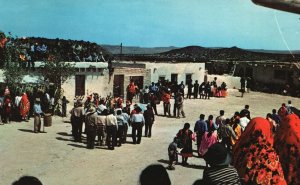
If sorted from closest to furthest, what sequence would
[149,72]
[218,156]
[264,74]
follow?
[218,156] < [149,72] < [264,74]

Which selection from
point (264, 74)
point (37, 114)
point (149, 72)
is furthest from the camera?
point (264, 74)

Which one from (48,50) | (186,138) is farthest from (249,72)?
(186,138)

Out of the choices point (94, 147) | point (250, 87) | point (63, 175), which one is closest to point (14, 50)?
point (94, 147)

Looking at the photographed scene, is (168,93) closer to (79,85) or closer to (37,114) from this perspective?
(79,85)

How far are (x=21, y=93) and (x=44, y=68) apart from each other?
7.56 ft

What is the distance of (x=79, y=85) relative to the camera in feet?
95.2

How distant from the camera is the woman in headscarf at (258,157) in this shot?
4.69m

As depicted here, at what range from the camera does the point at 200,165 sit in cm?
1474

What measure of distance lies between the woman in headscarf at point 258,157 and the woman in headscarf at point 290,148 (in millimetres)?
185

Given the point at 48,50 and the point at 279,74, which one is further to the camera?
the point at 279,74

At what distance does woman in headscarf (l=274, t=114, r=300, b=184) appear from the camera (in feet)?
16.0

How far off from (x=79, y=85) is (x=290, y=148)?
2489cm

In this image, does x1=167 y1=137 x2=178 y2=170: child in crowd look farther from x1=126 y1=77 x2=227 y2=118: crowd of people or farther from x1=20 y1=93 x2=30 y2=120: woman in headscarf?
x1=126 y1=77 x2=227 y2=118: crowd of people

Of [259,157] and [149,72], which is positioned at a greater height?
[149,72]
